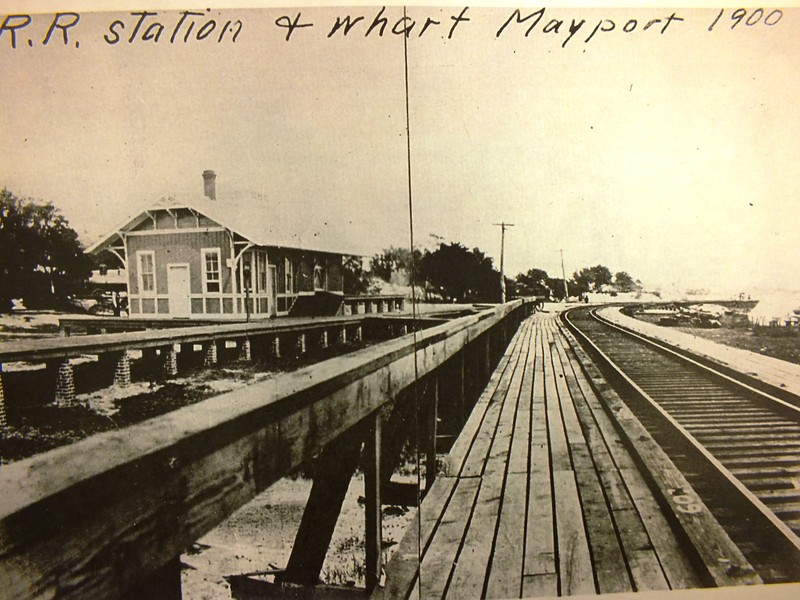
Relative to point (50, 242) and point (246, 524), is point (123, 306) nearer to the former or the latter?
point (50, 242)

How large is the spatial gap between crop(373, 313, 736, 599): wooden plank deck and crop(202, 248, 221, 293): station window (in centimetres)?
92

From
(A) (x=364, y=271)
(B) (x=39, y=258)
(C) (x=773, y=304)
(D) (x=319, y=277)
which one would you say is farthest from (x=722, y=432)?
(B) (x=39, y=258)

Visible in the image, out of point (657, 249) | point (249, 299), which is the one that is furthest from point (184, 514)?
point (657, 249)

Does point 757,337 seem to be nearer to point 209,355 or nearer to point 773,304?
point 773,304

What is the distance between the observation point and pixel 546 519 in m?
1.63

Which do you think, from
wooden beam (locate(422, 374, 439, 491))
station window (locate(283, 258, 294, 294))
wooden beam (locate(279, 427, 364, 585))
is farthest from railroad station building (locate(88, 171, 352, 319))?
wooden beam (locate(422, 374, 439, 491))

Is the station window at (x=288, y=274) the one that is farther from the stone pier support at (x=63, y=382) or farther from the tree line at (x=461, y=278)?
the stone pier support at (x=63, y=382)

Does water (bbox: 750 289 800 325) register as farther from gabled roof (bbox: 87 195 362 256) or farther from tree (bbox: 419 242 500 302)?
gabled roof (bbox: 87 195 362 256)

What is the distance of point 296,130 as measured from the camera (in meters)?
1.60

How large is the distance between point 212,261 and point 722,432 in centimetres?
176

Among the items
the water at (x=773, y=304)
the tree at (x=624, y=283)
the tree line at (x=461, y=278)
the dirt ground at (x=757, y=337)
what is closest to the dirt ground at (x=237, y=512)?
the tree line at (x=461, y=278)

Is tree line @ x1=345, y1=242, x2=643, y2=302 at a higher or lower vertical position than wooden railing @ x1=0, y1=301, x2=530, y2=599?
higher

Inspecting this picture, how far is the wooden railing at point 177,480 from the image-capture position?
2.05 ft

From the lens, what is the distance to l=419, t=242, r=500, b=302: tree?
67.2 inches
